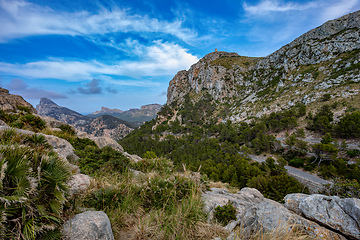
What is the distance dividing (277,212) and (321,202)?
1.53 meters

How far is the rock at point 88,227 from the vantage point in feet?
6.30

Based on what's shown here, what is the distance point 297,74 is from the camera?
57.2 meters

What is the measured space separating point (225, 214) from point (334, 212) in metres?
2.38

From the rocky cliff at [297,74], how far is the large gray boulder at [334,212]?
49.7 m

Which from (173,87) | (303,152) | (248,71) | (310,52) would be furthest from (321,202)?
(173,87)

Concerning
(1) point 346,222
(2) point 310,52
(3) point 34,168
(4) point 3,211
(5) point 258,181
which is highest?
(2) point 310,52

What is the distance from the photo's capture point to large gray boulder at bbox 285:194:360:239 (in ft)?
9.29

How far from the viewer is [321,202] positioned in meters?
3.42

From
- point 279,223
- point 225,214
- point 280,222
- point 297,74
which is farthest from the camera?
point 297,74

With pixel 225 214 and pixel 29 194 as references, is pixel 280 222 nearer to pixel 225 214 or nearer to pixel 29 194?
pixel 225 214

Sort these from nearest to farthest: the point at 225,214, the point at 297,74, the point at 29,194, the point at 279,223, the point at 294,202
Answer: the point at 29,194 < the point at 279,223 < the point at 225,214 < the point at 294,202 < the point at 297,74

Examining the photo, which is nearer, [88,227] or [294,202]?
[88,227]

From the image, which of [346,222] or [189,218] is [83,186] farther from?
[346,222]

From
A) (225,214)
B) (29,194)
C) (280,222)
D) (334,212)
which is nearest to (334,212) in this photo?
(334,212)
